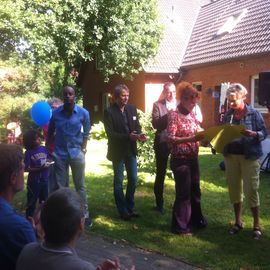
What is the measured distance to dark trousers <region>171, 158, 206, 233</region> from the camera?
227 inches

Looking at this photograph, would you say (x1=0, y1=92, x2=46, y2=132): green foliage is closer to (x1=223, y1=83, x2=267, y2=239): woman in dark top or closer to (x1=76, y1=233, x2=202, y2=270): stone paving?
(x1=76, y1=233, x2=202, y2=270): stone paving

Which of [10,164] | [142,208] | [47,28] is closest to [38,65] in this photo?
[47,28]

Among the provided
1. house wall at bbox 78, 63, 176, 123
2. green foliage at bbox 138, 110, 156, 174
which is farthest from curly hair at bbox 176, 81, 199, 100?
house wall at bbox 78, 63, 176, 123

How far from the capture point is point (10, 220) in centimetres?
239

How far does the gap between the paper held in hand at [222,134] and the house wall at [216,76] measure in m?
11.3

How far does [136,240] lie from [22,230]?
12.0ft

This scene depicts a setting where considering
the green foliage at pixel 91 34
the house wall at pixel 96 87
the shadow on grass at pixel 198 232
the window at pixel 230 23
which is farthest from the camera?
the house wall at pixel 96 87

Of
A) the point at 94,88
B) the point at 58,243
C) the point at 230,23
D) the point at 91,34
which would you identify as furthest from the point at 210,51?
the point at 58,243

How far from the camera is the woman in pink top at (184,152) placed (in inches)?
221

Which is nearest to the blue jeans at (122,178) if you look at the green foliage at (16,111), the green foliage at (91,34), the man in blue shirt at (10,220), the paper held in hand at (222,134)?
the paper held in hand at (222,134)

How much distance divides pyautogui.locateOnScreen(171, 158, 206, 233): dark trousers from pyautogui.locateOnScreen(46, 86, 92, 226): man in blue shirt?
132 centimetres

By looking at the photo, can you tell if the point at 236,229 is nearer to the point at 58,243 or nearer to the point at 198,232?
the point at 198,232

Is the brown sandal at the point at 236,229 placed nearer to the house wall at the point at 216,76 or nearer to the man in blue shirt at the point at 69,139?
the man in blue shirt at the point at 69,139

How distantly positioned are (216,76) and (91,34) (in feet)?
23.2
